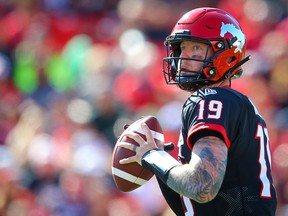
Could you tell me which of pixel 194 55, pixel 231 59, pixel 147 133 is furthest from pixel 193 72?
pixel 147 133

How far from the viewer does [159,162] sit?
12.5ft

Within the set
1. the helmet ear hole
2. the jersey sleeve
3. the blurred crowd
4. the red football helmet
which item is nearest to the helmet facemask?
the red football helmet

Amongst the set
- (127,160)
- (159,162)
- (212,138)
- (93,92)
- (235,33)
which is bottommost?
(93,92)

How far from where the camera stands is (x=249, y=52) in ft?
27.4

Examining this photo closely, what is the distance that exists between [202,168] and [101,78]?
20.2ft

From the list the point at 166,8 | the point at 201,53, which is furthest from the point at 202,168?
the point at 166,8

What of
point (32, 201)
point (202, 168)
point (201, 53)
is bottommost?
point (32, 201)

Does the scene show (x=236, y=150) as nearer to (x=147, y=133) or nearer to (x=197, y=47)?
(x=147, y=133)

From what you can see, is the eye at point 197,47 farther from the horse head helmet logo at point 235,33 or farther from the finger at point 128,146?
the finger at point 128,146

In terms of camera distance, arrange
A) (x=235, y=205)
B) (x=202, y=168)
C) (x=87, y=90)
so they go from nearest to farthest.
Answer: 1. (x=202, y=168)
2. (x=235, y=205)
3. (x=87, y=90)

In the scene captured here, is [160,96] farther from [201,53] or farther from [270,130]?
[201,53]

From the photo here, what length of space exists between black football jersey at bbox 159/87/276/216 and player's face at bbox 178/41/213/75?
22 cm

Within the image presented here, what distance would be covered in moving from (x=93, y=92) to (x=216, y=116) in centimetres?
582

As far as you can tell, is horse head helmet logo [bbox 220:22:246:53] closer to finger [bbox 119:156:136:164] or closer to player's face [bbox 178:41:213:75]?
player's face [bbox 178:41:213:75]
